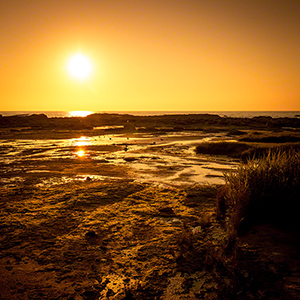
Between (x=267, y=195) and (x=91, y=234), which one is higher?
(x=267, y=195)

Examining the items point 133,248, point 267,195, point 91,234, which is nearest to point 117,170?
point 91,234

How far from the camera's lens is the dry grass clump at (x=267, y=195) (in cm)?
641

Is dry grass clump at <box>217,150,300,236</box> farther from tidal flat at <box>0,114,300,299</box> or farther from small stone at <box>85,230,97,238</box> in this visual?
small stone at <box>85,230,97,238</box>

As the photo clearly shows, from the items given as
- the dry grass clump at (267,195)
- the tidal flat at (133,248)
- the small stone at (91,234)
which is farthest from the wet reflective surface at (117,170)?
the small stone at (91,234)

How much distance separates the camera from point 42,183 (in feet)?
38.8

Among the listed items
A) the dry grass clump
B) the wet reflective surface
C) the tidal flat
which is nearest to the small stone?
the tidal flat

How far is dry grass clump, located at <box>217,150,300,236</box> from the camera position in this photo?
6406mm

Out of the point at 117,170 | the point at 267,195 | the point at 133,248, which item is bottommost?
the point at 117,170

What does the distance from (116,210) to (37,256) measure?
307 cm

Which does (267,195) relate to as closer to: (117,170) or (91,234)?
(91,234)

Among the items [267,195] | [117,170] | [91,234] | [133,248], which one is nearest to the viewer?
[133,248]

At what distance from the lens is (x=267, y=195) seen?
6.64m

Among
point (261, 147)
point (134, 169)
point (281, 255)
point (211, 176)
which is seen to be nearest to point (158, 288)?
point (281, 255)

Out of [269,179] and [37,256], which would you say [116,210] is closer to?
[37,256]
